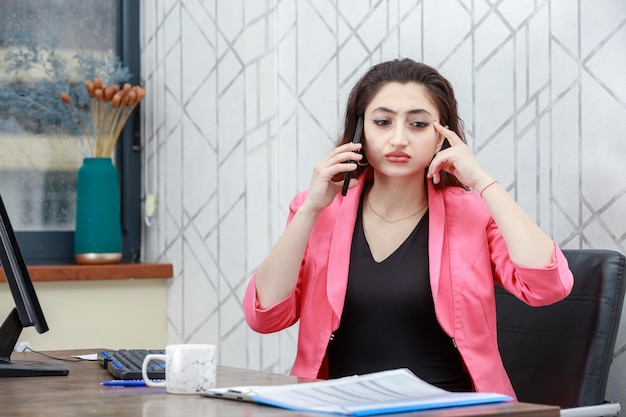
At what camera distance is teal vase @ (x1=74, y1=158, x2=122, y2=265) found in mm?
3334

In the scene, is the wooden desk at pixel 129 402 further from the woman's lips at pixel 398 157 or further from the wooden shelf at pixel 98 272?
the wooden shelf at pixel 98 272

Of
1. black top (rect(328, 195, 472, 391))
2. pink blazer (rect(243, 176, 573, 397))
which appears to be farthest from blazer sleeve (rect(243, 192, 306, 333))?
black top (rect(328, 195, 472, 391))

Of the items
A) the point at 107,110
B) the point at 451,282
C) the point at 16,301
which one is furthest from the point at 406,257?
the point at 107,110

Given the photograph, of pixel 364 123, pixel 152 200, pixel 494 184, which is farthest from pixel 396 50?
pixel 152 200

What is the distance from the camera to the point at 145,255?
3.63 metres

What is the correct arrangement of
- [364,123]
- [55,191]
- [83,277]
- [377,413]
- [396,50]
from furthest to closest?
[55,191] → [83,277] → [396,50] → [364,123] → [377,413]

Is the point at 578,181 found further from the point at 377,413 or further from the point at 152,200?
the point at 152,200

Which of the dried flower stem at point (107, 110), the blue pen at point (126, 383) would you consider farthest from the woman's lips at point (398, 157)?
the dried flower stem at point (107, 110)

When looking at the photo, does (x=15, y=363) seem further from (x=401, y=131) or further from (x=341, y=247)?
(x=401, y=131)

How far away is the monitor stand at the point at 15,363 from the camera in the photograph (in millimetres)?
1694

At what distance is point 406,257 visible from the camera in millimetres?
2000

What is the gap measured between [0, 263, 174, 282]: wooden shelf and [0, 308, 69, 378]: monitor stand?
1305 mm

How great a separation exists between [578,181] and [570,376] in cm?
47

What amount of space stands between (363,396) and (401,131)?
88 cm
